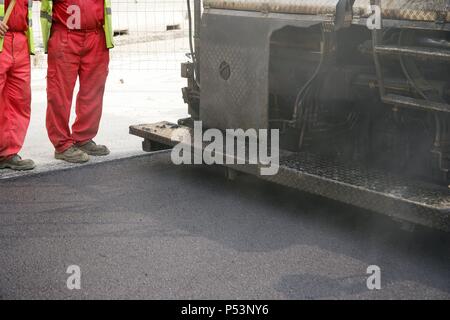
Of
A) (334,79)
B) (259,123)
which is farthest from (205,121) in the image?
(334,79)

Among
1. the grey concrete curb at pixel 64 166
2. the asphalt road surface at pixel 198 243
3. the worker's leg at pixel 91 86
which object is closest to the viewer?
the asphalt road surface at pixel 198 243

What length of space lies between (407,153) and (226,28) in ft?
5.51

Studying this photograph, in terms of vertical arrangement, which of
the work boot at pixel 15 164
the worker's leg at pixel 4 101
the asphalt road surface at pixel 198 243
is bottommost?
the asphalt road surface at pixel 198 243

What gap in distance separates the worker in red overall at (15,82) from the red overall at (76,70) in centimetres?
24

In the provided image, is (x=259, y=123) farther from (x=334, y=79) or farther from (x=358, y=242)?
(x=358, y=242)

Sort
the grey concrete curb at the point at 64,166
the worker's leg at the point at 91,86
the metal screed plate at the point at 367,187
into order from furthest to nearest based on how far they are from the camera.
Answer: the worker's leg at the point at 91,86 < the grey concrete curb at the point at 64,166 < the metal screed plate at the point at 367,187

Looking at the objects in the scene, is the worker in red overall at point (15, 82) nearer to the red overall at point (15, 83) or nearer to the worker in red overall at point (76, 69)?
the red overall at point (15, 83)

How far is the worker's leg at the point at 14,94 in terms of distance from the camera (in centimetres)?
620

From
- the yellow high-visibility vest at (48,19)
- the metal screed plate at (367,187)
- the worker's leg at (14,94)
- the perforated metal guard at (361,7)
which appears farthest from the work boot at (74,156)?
the perforated metal guard at (361,7)

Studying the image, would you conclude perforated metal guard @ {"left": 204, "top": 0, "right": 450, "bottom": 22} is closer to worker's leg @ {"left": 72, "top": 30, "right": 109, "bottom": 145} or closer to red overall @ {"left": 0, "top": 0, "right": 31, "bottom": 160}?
worker's leg @ {"left": 72, "top": 30, "right": 109, "bottom": 145}

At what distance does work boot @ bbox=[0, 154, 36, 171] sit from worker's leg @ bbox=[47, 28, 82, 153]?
37cm

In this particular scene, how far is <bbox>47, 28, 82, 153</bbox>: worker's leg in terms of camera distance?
21.2 ft

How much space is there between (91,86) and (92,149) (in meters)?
0.59
